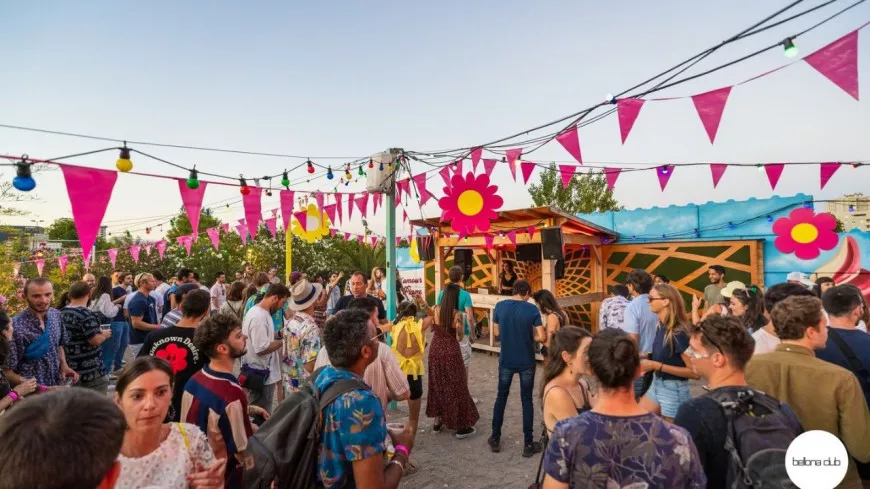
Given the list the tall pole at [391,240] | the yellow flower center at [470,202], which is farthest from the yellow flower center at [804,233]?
the tall pole at [391,240]

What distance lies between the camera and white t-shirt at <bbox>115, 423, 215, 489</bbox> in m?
1.53

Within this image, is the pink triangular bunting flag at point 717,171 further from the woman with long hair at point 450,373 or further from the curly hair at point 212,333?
the curly hair at point 212,333

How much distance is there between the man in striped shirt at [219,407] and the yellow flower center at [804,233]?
7937 mm

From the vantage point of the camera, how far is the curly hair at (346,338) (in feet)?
5.84

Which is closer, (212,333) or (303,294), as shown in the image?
(212,333)

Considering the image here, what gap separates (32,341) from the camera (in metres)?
3.33

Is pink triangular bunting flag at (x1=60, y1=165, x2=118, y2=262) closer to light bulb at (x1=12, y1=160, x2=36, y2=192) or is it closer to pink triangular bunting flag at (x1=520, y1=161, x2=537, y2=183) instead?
light bulb at (x1=12, y1=160, x2=36, y2=192)

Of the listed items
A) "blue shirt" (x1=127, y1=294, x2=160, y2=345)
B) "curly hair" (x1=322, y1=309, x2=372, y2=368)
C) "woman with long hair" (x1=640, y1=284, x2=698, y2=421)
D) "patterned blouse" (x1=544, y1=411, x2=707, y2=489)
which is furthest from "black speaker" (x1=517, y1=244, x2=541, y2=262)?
"patterned blouse" (x1=544, y1=411, x2=707, y2=489)

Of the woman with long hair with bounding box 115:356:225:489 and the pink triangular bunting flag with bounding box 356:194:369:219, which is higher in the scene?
the pink triangular bunting flag with bounding box 356:194:369:219

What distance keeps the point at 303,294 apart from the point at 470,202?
86.7 inches

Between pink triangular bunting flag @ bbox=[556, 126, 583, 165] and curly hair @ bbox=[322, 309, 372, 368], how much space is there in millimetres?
3294

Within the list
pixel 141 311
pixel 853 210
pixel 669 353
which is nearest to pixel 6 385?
pixel 141 311

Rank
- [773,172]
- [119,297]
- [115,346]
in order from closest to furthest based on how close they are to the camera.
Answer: [773,172], [115,346], [119,297]

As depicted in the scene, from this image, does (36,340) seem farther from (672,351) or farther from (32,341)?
(672,351)
